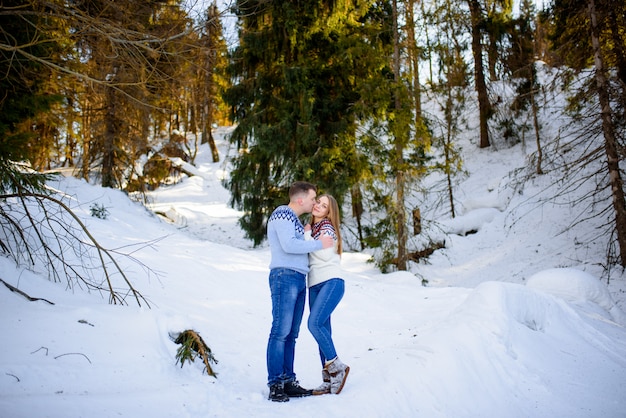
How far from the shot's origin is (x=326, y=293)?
11.9ft

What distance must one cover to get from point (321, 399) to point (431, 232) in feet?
40.3

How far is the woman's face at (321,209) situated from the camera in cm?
379

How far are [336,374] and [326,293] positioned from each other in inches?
27.4

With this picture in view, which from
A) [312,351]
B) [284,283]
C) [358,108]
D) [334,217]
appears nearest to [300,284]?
[284,283]

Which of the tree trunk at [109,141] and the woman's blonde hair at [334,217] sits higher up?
the tree trunk at [109,141]

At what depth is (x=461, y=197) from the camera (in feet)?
58.1

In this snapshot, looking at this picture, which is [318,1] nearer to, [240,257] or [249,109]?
[249,109]

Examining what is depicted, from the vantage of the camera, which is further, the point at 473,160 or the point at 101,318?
the point at 473,160

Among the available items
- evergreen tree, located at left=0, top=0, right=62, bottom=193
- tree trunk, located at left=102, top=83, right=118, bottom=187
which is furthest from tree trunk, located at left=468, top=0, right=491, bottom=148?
evergreen tree, located at left=0, top=0, right=62, bottom=193

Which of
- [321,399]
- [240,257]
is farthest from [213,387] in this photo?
[240,257]

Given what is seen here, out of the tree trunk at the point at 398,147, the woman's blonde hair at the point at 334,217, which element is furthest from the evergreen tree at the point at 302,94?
the woman's blonde hair at the point at 334,217

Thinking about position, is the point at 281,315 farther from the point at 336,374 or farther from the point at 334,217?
the point at 334,217

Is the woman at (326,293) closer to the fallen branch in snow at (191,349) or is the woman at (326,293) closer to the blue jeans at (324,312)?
the blue jeans at (324,312)

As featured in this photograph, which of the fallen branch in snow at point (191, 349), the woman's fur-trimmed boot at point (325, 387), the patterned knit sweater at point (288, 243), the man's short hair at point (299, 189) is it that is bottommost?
the woman's fur-trimmed boot at point (325, 387)
